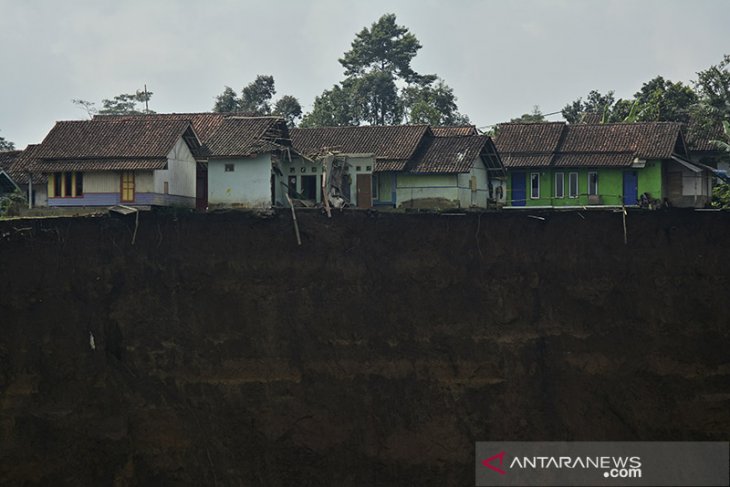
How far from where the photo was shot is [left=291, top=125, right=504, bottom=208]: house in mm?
38531

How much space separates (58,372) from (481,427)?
1126cm

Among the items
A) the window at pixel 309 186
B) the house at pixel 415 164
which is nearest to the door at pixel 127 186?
the window at pixel 309 186

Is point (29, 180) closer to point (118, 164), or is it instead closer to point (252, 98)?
point (118, 164)

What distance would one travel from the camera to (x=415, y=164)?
128ft

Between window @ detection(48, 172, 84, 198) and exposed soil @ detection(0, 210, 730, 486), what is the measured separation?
2992 millimetres

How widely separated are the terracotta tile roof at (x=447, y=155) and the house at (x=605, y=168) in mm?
2797

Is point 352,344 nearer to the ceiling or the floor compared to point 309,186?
nearer to the floor

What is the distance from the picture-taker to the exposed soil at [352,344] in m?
31.8

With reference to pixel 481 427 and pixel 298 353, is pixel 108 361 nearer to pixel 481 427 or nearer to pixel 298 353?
pixel 298 353

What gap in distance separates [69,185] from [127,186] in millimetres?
1779

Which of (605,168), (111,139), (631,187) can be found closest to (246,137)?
(111,139)

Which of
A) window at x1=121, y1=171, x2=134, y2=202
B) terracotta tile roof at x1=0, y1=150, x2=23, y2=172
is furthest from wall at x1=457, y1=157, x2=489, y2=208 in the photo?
terracotta tile roof at x1=0, y1=150, x2=23, y2=172

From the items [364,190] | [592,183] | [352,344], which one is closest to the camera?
[352,344]

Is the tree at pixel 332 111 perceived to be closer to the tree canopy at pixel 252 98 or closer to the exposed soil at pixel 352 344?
the tree canopy at pixel 252 98
